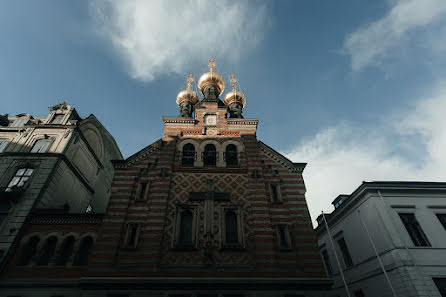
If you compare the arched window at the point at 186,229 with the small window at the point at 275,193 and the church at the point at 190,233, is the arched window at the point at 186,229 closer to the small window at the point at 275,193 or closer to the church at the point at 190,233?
the church at the point at 190,233

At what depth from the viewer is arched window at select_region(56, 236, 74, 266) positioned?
42.8 feet

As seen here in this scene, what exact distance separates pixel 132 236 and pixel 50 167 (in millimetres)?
8787

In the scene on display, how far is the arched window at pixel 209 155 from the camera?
53.7 ft

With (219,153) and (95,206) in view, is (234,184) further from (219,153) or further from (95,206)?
(95,206)

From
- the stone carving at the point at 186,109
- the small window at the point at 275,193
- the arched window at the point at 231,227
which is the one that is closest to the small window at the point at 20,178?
the stone carving at the point at 186,109

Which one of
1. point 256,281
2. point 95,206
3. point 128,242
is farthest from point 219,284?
point 95,206

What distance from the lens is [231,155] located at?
54.8 feet

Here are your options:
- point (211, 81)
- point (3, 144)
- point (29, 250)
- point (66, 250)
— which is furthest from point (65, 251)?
point (211, 81)

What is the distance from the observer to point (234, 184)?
15000 mm

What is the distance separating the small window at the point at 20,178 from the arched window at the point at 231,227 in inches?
550

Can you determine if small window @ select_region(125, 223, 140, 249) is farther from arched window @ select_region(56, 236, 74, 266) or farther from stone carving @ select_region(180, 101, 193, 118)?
stone carving @ select_region(180, 101, 193, 118)

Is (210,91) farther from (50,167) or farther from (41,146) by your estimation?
(41,146)

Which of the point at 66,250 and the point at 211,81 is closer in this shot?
the point at 66,250

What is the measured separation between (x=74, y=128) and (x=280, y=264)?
18.1 meters
